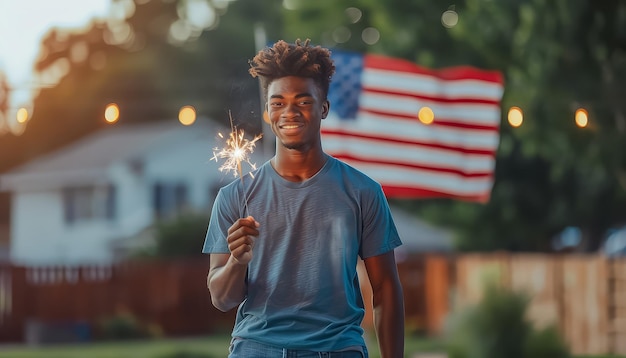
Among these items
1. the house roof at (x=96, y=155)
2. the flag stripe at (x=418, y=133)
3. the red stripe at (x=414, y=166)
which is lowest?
the red stripe at (x=414, y=166)

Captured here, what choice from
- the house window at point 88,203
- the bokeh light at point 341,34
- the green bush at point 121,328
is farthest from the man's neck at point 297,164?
the house window at point 88,203

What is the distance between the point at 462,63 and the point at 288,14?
1004 cm

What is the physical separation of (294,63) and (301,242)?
63 cm

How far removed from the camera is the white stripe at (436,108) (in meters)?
15.5

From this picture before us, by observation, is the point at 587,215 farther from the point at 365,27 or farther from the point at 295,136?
the point at 295,136

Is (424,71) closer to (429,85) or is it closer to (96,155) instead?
(429,85)

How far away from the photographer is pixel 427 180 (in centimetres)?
1555

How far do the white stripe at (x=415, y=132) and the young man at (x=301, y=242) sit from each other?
1048cm

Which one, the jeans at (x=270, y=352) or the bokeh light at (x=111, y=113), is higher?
the bokeh light at (x=111, y=113)

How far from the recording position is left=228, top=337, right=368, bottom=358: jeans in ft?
14.5

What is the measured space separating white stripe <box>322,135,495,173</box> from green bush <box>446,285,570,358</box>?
222 cm

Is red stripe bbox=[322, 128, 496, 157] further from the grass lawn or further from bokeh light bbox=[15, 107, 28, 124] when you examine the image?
the grass lawn

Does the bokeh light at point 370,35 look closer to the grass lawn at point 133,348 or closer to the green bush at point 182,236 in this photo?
the green bush at point 182,236

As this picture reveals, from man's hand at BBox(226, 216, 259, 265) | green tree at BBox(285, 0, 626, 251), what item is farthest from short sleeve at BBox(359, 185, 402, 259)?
green tree at BBox(285, 0, 626, 251)
